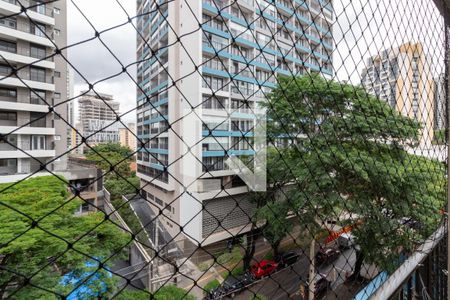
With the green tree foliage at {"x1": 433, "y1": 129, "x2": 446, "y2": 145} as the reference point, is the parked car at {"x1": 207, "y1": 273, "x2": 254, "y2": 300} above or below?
below

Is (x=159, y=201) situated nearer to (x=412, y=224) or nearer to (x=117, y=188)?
(x=117, y=188)

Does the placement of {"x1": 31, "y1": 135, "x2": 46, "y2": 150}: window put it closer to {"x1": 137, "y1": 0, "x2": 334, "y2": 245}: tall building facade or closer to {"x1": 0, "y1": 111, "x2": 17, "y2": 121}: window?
{"x1": 0, "y1": 111, "x2": 17, "y2": 121}: window

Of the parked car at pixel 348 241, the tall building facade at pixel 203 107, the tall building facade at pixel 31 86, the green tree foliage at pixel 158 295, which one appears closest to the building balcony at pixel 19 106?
the tall building facade at pixel 31 86

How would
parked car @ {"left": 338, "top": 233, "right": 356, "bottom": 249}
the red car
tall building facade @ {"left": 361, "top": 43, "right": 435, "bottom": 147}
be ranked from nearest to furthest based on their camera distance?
1. tall building facade @ {"left": 361, "top": 43, "right": 435, "bottom": 147}
2. parked car @ {"left": 338, "top": 233, "right": 356, "bottom": 249}
3. the red car

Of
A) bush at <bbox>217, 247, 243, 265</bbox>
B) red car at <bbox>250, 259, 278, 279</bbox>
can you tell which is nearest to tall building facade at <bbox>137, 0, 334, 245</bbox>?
bush at <bbox>217, 247, 243, 265</bbox>

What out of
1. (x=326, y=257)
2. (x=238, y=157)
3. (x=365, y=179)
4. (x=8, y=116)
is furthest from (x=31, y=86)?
(x=326, y=257)

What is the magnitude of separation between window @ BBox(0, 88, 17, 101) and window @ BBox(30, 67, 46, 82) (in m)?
0.43

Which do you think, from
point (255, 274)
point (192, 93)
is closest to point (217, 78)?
point (192, 93)

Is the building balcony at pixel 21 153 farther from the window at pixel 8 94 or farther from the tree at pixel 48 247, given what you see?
the tree at pixel 48 247

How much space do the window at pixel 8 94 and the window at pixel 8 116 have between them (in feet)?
0.84

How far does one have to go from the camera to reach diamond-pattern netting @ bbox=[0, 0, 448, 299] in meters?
0.62

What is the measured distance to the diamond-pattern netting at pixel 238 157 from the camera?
622 mm

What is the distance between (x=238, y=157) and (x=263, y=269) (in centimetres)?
179

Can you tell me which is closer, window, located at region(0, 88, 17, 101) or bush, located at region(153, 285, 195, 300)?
bush, located at region(153, 285, 195, 300)
